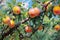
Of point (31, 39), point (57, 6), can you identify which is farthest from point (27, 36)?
point (57, 6)

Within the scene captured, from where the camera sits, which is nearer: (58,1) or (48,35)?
(58,1)

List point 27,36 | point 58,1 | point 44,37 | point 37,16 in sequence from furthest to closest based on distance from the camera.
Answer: point 44,37
point 27,36
point 37,16
point 58,1

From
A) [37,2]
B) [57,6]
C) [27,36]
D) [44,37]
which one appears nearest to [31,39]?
[27,36]

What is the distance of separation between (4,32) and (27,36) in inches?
12.5

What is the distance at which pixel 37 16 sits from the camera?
1.25 metres

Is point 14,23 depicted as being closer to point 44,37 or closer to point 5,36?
point 5,36

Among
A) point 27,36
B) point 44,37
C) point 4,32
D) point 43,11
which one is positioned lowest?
point 44,37

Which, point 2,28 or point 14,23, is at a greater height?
point 14,23

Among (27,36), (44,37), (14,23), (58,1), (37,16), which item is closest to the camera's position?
(58,1)

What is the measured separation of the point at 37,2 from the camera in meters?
1.27

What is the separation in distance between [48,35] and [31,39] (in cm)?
31

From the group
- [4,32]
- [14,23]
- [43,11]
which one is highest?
[43,11]

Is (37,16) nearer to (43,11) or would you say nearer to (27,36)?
(43,11)

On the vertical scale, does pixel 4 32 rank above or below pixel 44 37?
above
